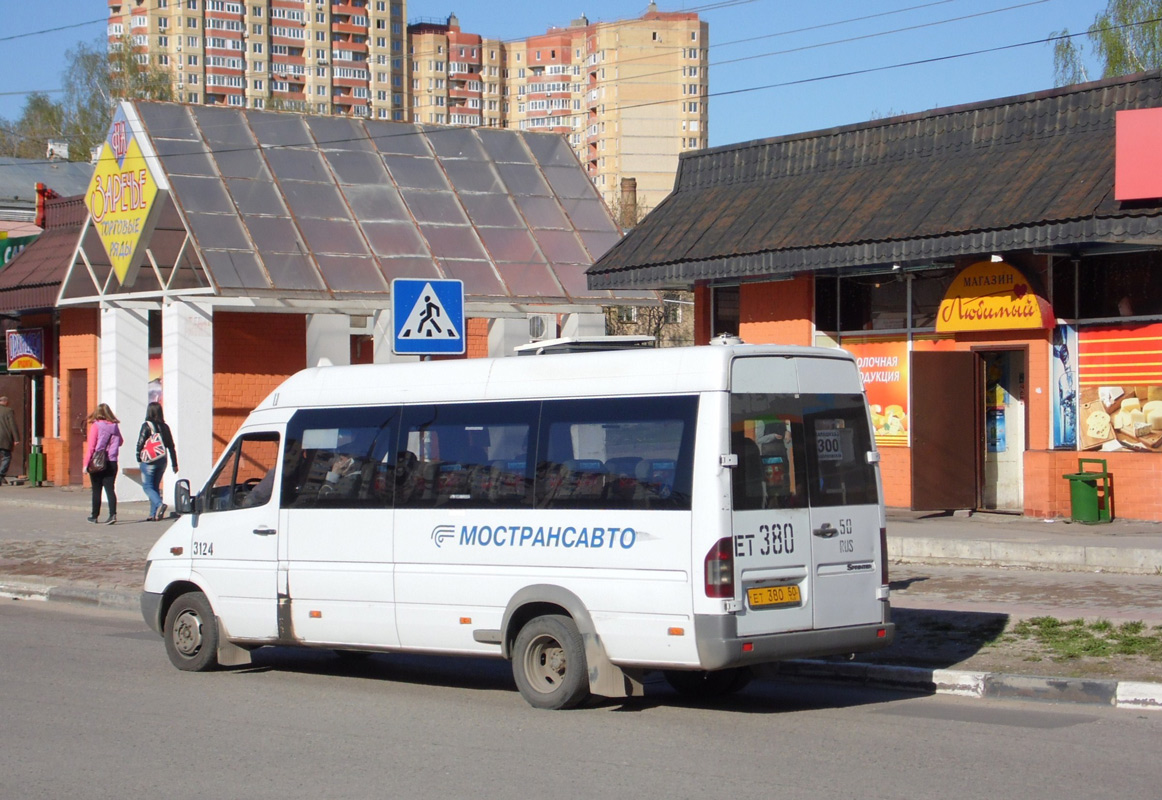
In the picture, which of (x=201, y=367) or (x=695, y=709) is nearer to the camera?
(x=695, y=709)

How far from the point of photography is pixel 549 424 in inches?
350

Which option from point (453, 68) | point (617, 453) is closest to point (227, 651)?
point (617, 453)

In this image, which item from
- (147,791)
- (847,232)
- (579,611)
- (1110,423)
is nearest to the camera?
(147,791)

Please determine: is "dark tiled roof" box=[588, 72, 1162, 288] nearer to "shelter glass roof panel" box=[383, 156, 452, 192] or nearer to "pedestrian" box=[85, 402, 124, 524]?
"shelter glass roof panel" box=[383, 156, 452, 192]

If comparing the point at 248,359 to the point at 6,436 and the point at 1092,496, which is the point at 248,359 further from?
the point at 1092,496

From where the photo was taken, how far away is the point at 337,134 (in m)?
25.3

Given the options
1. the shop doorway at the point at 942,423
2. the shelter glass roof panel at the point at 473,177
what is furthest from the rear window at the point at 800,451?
the shelter glass roof panel at the point at 473,177

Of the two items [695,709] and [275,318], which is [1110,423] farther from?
[275,318]

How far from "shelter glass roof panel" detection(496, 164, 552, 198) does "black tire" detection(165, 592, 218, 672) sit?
1614cm

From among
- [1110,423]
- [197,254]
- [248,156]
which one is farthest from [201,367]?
[1110,423]

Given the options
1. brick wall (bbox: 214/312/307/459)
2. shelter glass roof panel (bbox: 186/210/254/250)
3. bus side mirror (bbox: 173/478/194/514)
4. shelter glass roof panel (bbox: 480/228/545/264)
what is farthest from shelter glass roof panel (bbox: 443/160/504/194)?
bus side mirror (bbox: 173/478/194/514)

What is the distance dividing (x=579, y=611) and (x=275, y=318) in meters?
17.0

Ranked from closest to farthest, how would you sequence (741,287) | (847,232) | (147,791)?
(147,791)
(847,232)
(741,287)

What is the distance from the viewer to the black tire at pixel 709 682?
9.41 metres
